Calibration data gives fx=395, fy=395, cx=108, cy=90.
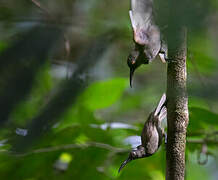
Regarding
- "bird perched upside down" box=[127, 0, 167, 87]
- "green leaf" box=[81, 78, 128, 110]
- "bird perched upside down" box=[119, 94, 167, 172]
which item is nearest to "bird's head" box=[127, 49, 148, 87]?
"bird perched upside down" box=[127, 0, 167, 87]

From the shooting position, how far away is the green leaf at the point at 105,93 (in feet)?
5.34

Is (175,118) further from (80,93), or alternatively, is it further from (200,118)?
(200,118)

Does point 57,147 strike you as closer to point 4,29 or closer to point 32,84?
point 4,29

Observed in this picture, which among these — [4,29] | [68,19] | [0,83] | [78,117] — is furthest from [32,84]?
[78,117]

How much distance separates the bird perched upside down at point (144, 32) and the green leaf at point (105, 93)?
81 cm

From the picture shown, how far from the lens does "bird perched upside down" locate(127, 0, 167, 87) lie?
2.04ft

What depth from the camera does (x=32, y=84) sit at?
21.1 inches

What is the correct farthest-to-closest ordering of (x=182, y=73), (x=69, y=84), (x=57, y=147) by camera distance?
1. (x=57, y=147)
2. (x=182, y=73)
3. (x=69, y=84)

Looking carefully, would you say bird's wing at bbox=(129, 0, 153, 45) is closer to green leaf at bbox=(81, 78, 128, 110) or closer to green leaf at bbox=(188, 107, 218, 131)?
green leaf at bbox=(188, 107, 218, 131)

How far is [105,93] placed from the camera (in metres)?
1.64

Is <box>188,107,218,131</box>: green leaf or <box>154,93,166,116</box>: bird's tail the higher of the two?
<box>154,93,166,116</box>: bird's tail

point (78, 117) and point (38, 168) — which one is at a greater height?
point (78, 117)

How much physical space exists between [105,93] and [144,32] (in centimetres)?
96

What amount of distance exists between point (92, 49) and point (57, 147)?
0.75m
